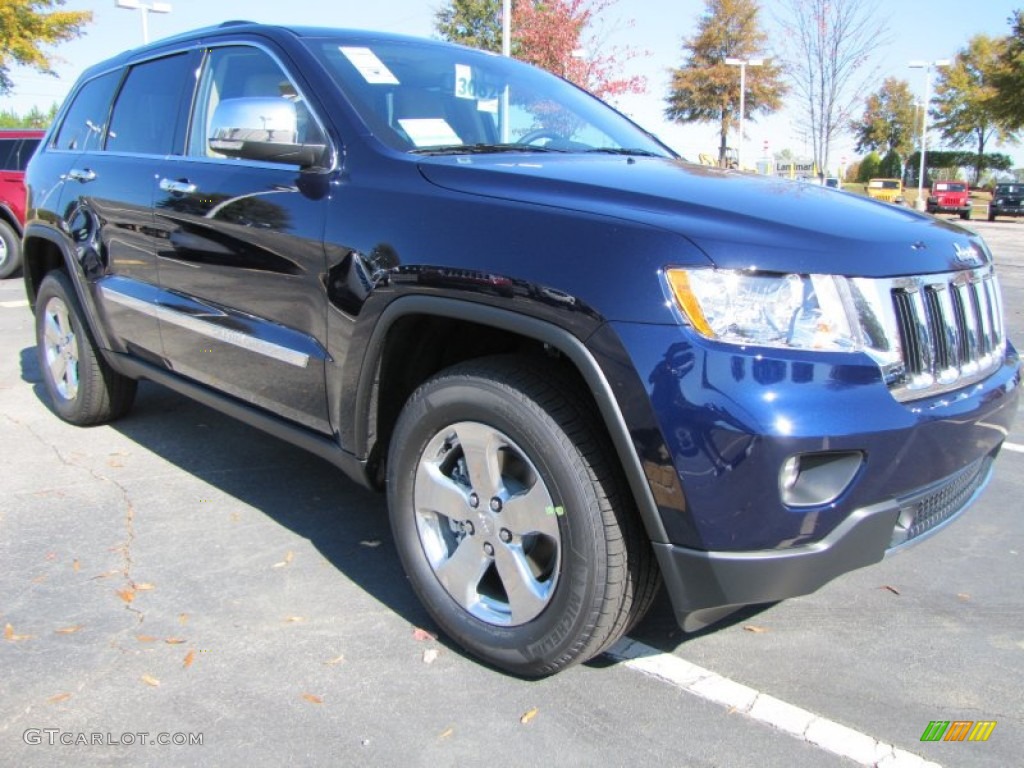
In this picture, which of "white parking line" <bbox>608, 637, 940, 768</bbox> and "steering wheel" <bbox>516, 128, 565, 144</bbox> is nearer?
"white parking line" <bbox>608, 637, 940, 768</bbox>

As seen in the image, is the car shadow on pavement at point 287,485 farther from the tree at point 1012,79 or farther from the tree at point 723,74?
the tree at point 723,74

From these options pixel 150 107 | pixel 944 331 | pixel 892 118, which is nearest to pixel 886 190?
pixel 892 118

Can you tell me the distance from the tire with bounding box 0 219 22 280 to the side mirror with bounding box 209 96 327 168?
414 inches

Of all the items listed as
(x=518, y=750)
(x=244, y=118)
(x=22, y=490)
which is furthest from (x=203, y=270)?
(x=518, y=750)

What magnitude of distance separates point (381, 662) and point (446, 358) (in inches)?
37.2

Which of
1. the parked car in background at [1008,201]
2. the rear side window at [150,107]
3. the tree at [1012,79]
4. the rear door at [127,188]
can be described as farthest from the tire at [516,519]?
the tree at [1012,79]

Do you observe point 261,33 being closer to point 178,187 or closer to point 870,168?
point 178,187

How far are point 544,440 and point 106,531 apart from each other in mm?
2229

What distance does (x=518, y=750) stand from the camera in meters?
2.27

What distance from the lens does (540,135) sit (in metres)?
3.43

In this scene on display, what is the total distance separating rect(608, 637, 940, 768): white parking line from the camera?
2.24m

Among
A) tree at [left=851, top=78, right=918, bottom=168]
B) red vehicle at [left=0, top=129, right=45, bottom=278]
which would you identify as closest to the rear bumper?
red vehicle at [left=0, top=129, right=45, bottom=278]

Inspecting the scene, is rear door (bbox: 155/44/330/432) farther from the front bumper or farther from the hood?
the front bumper

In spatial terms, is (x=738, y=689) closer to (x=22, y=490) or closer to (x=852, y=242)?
(x=852, y=242)
